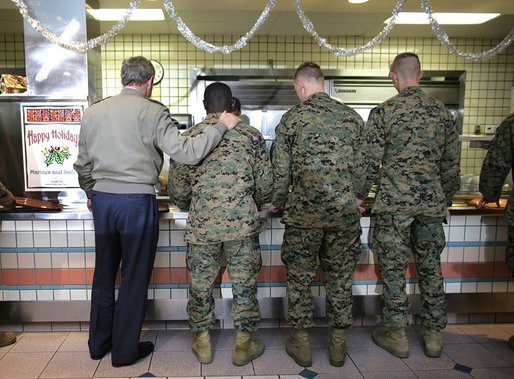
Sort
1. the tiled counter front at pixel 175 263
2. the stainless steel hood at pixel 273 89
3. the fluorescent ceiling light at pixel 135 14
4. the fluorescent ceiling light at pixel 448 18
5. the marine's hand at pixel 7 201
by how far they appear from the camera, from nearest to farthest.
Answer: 1. the marine's hand at pixel 7 201
2. the tiled counter front at pixel 175 263
3. the fluorescent ceiling light at pixel 135 14
4. the fluorescent ceiling light at pixel 448 18
5. the stainless steel hood at pixel 273 89

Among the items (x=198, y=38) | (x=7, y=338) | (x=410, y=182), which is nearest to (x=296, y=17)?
(x=198, y=38)

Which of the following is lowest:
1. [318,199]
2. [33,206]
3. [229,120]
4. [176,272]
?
[176,272]

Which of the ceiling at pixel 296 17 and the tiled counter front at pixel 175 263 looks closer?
the tiled counter front at pixel 175 263

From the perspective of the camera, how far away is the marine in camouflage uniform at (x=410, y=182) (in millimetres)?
2877

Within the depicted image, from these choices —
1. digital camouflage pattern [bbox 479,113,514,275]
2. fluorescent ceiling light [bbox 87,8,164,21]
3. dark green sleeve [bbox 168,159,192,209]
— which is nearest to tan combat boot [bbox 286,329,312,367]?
dark green sleeve [bbox 168,159,192,209]

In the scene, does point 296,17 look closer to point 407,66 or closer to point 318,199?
point 407,66

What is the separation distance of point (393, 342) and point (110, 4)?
350 centimetres

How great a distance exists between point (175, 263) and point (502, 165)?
89.7 inches

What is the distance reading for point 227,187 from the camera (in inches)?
107

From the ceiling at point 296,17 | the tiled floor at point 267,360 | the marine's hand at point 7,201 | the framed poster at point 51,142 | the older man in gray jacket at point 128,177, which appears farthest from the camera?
the ceiling at point 296,17

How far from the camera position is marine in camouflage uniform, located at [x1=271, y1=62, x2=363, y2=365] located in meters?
2.72

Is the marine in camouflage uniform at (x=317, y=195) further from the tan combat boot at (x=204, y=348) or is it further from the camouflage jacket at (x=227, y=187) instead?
the tan combat boot at (x=204, y=348)

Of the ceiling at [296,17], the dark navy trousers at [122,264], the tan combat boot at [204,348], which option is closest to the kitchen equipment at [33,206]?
the dark navy trousers at [122,264]

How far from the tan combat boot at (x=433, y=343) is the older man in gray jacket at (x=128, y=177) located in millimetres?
1781
